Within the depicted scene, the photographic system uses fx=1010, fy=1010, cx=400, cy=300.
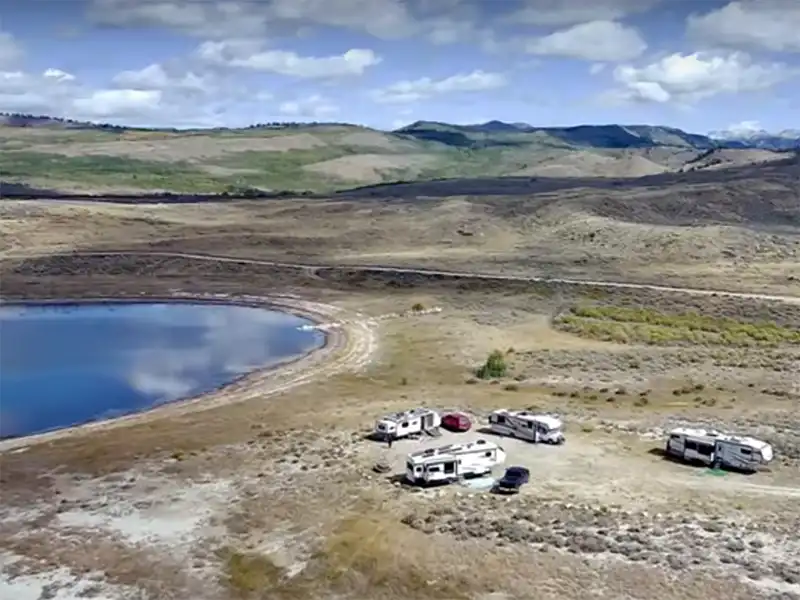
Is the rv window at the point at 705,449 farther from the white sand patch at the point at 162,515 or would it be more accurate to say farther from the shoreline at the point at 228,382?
the shoreline at the point at 228,382

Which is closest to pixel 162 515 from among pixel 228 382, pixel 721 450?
pixel 228 382

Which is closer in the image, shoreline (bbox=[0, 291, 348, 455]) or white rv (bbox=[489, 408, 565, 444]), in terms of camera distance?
white rv (bbox=[489, 408, 565, 444])

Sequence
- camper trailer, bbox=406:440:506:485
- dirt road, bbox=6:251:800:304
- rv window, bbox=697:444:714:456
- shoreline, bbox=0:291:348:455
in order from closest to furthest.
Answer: camper trailer, bbox=406:440:506:485
rv window, bbox=697:444:714:456
shoreline, bbox=0:291:348:455
dirt road, bbox=6:251:800:304

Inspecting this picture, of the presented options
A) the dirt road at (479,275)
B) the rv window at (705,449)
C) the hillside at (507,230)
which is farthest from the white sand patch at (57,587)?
the hillside at (507,230)

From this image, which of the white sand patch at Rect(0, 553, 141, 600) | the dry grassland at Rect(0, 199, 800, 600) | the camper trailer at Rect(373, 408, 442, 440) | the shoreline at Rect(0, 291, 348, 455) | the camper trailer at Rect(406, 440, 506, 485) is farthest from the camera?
the shoreline at Rect(0, 291, 348, 455)

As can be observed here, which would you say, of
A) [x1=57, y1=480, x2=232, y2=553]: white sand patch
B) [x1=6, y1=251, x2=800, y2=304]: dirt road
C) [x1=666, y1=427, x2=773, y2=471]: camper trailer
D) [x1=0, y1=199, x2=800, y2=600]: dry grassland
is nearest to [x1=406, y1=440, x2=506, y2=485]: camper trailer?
[x1=0, y1=199, x2=800, y2=600]: dry grassland

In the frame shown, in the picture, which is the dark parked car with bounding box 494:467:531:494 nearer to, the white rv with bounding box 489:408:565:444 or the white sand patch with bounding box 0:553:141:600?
the white rv with bounding box 489:408:565:444

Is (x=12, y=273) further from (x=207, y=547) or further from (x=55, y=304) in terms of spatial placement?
(x=207, y=547)
